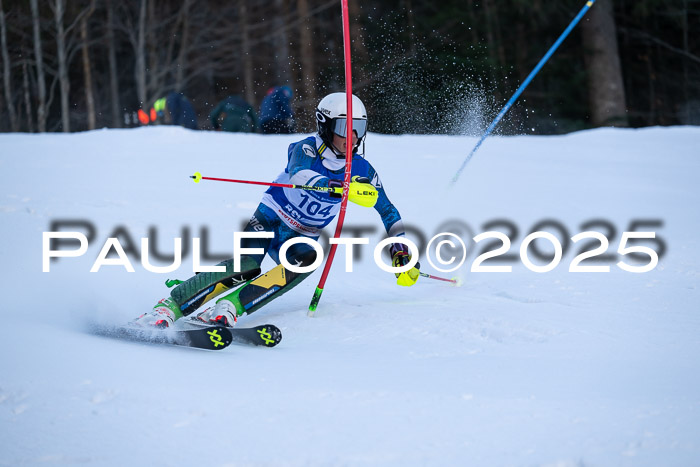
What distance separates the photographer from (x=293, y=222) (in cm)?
438

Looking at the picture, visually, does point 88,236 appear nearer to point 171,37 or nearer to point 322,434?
point 322,434

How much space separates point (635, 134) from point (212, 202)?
6508 millimetres

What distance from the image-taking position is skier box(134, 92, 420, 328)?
160 inches

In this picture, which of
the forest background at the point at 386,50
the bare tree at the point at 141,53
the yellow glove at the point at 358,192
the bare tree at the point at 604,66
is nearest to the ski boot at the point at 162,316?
the yellow glove at the point at 358,192

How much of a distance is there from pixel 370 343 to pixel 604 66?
1461cm

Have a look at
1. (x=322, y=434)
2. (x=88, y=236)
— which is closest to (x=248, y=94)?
(x=88, y=236)

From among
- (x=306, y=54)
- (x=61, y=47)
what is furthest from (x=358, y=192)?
(x=61, y=47)

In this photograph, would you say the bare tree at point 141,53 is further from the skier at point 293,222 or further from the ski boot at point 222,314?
the ski boot at point 222,314

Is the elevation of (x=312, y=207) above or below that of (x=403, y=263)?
above

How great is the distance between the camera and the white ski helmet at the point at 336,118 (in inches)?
164

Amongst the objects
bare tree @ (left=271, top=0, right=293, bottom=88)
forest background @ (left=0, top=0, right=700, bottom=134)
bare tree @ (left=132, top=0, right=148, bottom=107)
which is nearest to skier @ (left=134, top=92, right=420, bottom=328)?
forest background @ (left=0, top=0, right=700, bottom=134)

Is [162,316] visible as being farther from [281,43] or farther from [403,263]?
[281,43]

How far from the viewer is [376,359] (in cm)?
353

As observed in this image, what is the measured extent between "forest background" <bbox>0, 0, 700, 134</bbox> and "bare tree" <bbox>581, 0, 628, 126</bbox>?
3 cm
